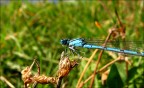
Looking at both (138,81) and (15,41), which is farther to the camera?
(15,41)

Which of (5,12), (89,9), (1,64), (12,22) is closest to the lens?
(1,64)

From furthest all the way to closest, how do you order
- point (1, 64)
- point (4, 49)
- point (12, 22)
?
point (12, 22)
point (4, 49)
point (1, 64)

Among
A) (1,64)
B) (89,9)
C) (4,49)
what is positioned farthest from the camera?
(89,9)

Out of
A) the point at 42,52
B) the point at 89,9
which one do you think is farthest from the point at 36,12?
the point at 42,52

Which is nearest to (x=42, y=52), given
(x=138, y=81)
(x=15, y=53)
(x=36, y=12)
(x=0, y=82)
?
(x=15, y=53)

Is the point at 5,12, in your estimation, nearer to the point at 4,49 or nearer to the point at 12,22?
the point at 12,22

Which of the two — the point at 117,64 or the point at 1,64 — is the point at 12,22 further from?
the point at 117,64
